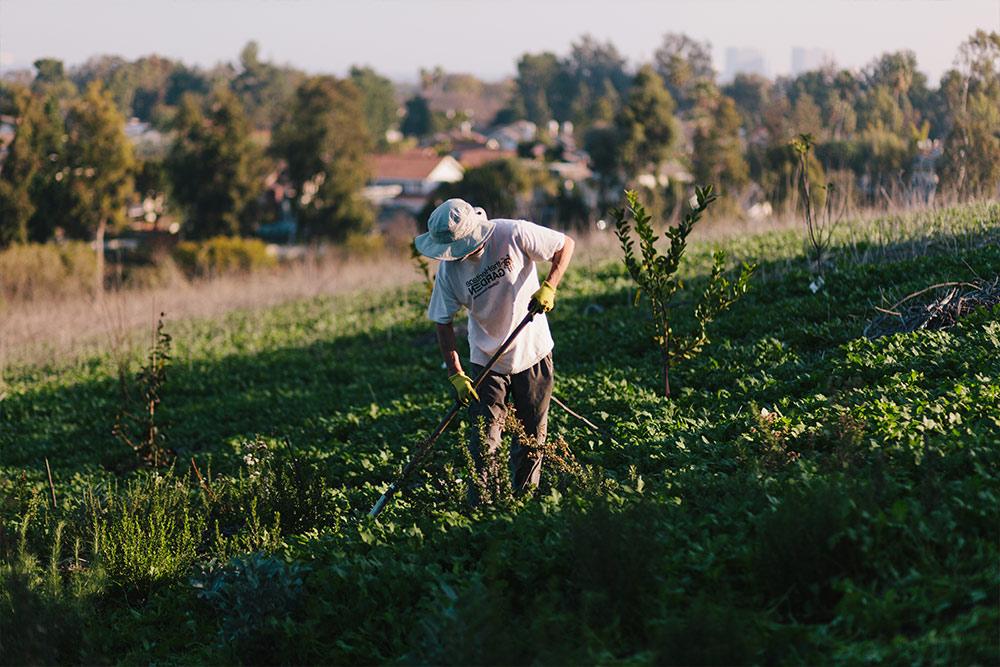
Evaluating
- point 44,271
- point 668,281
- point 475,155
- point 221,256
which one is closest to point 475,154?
point 475,155

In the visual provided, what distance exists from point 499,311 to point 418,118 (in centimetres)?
8425

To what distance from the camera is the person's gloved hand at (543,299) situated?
208 inches

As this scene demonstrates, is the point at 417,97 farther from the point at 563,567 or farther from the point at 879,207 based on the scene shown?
the point at 563,567

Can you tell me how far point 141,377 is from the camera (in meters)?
7.82

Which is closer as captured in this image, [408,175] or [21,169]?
[21,169]

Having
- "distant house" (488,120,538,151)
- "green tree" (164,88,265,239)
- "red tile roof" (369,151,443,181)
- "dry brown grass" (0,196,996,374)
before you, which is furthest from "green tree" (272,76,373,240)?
"distant house" (488,120,538,151)

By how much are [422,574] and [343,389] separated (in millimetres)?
5261

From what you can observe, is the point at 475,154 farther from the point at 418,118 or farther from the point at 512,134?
the point at 418,118

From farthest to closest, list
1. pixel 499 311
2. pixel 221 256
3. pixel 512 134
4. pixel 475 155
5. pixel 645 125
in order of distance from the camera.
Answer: pixel 512 134
pixel 475 155
pixel 645 125
pixel 221 256
pixel 499 311

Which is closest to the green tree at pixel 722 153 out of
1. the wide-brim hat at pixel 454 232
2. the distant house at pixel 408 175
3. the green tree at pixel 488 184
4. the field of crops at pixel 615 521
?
the green tree at pixel 488 184

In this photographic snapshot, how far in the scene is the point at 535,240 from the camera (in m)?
5.43

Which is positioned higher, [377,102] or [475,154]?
[377,102]

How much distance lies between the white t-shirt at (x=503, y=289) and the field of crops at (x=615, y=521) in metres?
0.64

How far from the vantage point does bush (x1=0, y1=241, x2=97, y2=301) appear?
2967 centimetres
